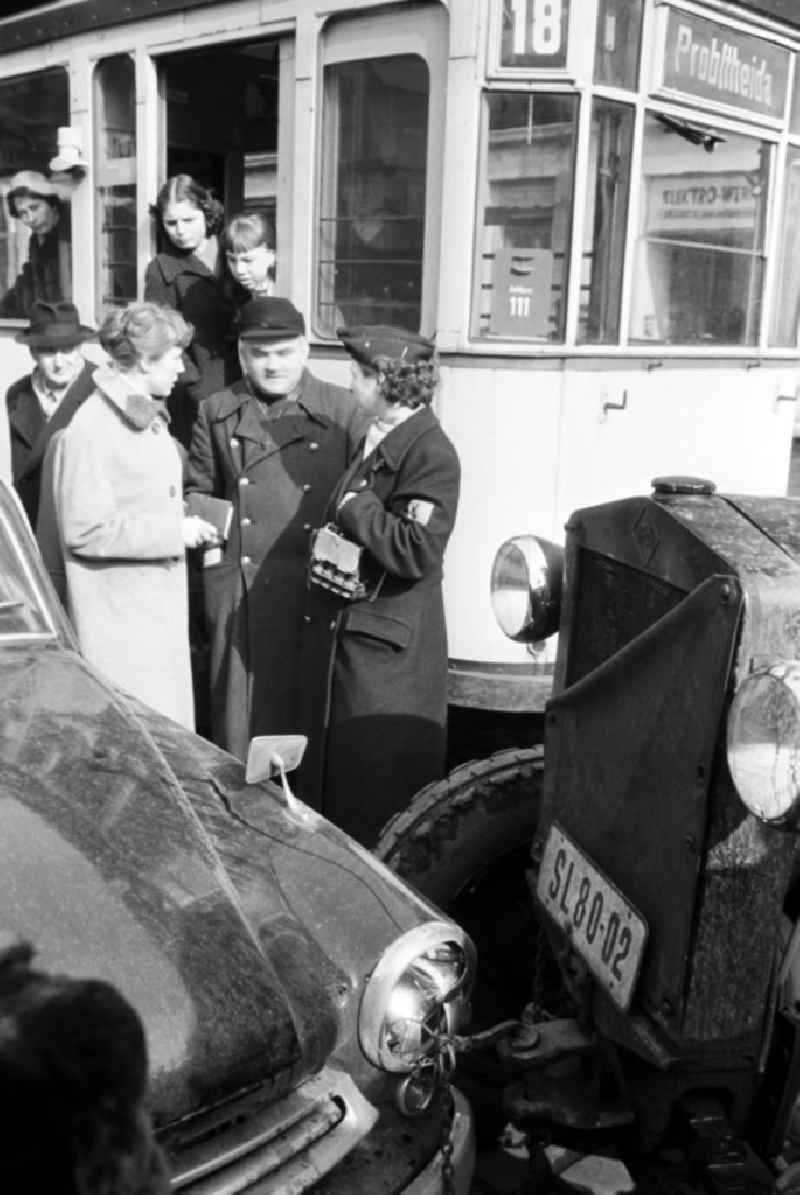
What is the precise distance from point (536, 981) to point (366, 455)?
1.75 meters

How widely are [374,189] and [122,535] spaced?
1.58 metres

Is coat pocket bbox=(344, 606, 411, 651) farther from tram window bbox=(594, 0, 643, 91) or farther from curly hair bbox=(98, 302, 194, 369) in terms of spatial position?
tram window bbox=(594, 0, 643, 91)

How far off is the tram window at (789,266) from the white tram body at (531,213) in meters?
0.02

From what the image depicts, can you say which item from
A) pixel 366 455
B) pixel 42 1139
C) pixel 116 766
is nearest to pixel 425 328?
pixel 366 455

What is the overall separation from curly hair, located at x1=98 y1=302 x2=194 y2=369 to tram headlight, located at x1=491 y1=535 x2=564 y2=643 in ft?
4.99

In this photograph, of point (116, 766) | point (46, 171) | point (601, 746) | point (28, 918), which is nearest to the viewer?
point (28, 918)

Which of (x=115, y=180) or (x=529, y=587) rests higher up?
(x=115, y=180)

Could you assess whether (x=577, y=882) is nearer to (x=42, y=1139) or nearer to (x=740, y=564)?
(x=740, y=564)

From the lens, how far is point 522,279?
4.54m

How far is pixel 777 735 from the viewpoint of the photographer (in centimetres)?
218

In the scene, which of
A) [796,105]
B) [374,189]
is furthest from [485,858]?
[796,105]

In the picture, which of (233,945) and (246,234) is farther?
(246,234)

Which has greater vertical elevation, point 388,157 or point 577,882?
point 388,157

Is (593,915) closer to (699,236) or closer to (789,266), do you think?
(699,236)
